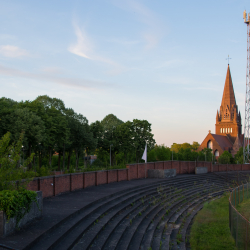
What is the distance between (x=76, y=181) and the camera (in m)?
17.1

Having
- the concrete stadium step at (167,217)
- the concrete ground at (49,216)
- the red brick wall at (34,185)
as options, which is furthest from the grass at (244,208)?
the red brick wall at (34,185)

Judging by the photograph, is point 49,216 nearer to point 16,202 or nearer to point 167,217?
point 16,202

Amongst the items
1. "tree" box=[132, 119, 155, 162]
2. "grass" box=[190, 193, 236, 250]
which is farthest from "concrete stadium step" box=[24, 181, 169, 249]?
"tree" box=[132, 119, 155, 162]

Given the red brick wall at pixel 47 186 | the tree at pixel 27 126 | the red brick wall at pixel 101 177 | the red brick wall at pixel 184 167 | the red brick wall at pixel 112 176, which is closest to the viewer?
the red brick wall at pixel 47 186

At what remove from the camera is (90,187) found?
18688 mm

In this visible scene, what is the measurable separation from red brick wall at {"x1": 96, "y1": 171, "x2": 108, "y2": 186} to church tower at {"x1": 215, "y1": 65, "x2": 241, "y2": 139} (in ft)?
323

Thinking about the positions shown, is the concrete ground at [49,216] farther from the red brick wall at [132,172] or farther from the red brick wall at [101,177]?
the red brick wall at [132,172]

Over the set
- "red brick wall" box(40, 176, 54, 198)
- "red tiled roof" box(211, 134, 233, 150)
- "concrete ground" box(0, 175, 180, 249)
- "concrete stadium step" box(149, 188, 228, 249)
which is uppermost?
"red tiled roof" box(211, 134, 233, 150)

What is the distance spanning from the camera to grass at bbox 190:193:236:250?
10445mm

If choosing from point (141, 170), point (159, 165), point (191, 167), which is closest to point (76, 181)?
point (141, 170)

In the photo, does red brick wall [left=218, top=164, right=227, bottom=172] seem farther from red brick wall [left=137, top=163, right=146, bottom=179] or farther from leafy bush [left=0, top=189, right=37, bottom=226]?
leafy bush [left=0, top=189, right=37, bottom=226]

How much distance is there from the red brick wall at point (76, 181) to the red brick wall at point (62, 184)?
410 mm

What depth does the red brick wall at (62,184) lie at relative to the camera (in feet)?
49.2

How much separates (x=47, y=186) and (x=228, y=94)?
352 ft
